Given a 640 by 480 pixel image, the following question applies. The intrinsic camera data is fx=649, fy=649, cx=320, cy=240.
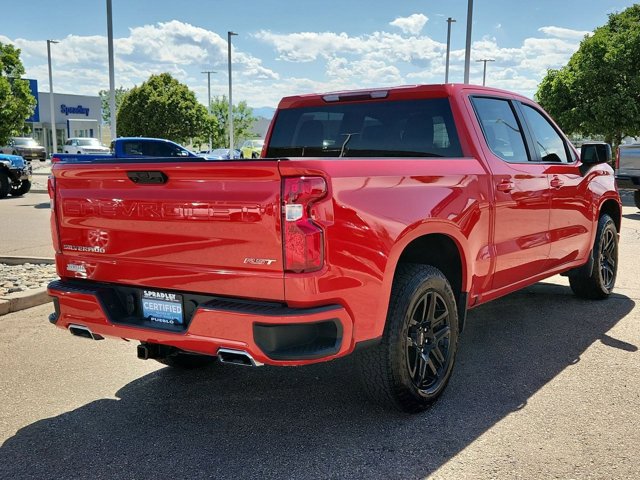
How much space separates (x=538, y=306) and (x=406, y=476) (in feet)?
12.0

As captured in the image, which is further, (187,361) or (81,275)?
(187,361)

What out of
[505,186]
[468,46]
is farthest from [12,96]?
[505,186]

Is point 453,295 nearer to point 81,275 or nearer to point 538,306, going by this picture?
point 81,275

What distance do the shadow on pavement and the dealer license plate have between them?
64cm

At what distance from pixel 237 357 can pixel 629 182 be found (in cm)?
1352

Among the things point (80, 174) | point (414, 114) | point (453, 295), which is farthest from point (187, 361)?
point (414, 114)

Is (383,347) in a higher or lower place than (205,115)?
lower

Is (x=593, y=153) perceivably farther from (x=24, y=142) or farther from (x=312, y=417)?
(x=24, y=142)

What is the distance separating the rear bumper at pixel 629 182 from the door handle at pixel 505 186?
1110cm

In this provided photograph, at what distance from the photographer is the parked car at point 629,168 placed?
564 inches

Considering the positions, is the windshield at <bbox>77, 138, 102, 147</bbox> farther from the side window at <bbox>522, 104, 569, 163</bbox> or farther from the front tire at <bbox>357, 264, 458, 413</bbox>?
the front tire at <bbox>357, 264, 458, 413</bbox>

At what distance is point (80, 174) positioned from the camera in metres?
3.56

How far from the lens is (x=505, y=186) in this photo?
4328mm

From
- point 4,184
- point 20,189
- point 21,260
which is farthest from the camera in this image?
point 20,189
